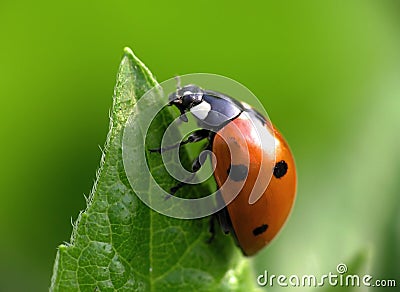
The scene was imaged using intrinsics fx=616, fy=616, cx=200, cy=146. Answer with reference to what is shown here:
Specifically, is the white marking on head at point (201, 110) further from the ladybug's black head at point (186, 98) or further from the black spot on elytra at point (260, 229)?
the black spot on elytra at point (260, 229)

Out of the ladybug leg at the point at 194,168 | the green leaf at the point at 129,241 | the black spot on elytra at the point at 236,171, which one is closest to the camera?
the green leaf at the point at 129,241

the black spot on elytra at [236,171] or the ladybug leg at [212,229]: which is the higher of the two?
the black spot on elytra at [236,171]

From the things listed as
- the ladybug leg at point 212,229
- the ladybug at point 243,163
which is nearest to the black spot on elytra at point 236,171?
the ladybug at point 243,163

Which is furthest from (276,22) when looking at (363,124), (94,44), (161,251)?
(161,251)

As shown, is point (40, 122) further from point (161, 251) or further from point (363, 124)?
point (363, 124)
